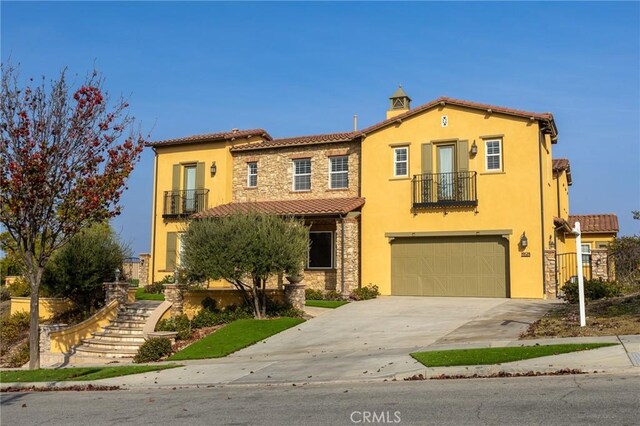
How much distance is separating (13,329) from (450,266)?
55.4 feet

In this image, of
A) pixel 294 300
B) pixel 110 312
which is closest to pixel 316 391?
pixel 294 300

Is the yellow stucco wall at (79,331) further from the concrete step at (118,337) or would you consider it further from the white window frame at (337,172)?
the white window frame at (337,172)

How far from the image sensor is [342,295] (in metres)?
25.7

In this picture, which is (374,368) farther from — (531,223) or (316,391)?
(531,223)

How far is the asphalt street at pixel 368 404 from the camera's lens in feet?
26.9

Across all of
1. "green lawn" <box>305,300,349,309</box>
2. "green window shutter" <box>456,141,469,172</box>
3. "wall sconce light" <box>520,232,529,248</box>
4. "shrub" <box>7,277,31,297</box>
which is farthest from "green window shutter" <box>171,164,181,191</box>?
"wall sconce light" <box>520,232,529,248</box>

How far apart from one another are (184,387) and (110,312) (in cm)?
1055

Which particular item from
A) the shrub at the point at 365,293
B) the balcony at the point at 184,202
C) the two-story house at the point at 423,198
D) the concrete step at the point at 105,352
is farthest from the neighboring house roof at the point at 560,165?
the concrete step at the point at 105,352

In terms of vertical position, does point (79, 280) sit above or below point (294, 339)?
above

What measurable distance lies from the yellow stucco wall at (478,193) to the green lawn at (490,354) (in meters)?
11.6

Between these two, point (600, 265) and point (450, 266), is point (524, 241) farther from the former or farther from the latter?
point (450, 266)

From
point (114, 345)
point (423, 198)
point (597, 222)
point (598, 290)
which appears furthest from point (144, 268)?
point (597, 222)

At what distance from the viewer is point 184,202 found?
3142cm

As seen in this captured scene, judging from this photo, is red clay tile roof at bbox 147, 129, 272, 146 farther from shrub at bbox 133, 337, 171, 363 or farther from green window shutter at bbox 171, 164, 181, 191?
shrub at bbox 133, 337, 171, 363
